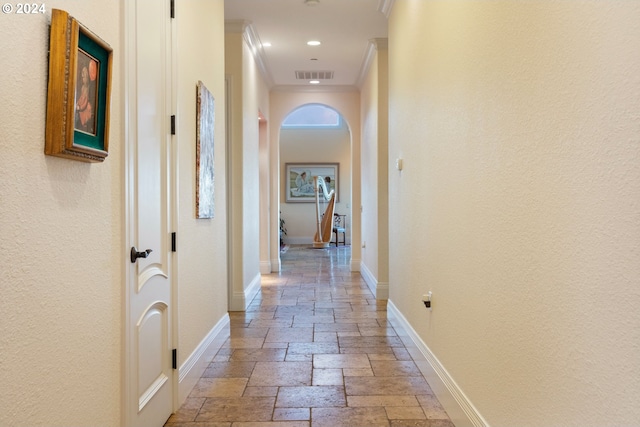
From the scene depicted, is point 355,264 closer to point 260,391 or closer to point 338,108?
point 338,108

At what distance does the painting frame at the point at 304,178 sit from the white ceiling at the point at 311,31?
6089 mm

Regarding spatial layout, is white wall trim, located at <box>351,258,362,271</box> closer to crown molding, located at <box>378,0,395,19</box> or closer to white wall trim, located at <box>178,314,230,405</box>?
white wall trim, located at <box>178,314,230,405</box>

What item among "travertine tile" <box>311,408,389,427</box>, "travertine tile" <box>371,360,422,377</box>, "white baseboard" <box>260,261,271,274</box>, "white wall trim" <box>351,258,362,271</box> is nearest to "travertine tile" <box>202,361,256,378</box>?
"travertine tile" <box>311,408,389,427</box>

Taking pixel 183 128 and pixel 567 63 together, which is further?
pixel 183 128

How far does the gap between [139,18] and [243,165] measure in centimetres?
306

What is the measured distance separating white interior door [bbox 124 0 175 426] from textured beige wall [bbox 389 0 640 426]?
4.61ft

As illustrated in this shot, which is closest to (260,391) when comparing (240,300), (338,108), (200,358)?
(200,358)


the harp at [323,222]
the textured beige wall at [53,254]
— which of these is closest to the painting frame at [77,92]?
the textured beige wall at [53,254]

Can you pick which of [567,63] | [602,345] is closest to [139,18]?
[567,63]

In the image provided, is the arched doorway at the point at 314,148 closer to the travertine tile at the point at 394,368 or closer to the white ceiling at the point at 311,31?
the white ceiling at the point at 311,31

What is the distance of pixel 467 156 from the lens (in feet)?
7.04

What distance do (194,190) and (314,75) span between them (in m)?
4.42

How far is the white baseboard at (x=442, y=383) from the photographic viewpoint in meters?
2.12

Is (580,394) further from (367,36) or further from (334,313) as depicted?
(367,36)
